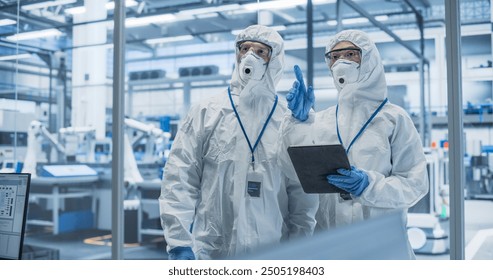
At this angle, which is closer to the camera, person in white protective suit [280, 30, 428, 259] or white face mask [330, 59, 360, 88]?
person in white protective suit [280, 30, 428, 259]

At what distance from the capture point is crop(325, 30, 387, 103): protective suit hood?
1399 millimetres

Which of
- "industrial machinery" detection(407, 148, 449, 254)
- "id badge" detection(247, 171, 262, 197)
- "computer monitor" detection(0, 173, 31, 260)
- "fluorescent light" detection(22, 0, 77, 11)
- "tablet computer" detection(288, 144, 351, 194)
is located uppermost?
"fluorescent light" detection(22, 0, 77, 11)

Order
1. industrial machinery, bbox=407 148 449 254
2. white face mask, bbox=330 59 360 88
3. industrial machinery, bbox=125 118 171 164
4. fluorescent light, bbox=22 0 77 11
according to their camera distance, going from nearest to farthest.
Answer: white face mask, bbox=330 59 360 88, industrial machinery, bbox=407 148 449 254, industrial machinery, bbox=125 118 171 164, fluorescent light, bbox=22 0 77 11

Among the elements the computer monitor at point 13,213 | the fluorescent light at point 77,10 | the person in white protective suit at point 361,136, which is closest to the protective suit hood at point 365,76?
the person in white protective suit at point 361,136

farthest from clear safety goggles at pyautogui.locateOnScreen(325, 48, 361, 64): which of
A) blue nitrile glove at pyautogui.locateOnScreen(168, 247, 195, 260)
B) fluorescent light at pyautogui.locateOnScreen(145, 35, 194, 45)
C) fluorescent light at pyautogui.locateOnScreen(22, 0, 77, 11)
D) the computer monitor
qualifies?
fluorescent light at pyautogui.locateOnScreen(145, 35, 194, 45)

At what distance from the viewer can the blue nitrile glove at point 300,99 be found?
52.2 inches

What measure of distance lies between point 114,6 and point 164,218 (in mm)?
1167

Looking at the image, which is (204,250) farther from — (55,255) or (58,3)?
(58,3)

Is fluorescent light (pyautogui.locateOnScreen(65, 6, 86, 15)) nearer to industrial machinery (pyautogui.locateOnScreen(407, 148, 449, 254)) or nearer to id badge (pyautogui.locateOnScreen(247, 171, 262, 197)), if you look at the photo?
industrial machinery (pyautogui.locateOnScreen(407, 148, 449, 254))

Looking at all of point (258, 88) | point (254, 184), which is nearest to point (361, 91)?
point (258, 88)

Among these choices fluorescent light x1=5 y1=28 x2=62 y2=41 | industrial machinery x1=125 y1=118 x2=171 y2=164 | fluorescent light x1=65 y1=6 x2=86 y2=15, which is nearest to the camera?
industrial machinery x1=125 y1=118 x2=171 y2=164

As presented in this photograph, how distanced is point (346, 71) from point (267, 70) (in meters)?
0.25

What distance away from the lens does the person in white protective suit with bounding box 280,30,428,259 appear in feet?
4.23

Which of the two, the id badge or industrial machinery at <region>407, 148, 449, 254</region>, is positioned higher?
the id badge
